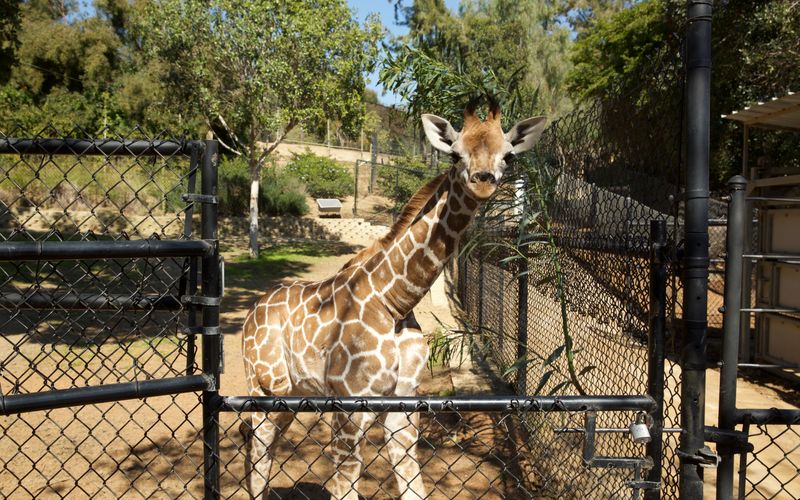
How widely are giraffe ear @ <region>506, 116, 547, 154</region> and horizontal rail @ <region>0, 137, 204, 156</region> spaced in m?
1.63

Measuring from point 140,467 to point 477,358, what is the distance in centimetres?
426

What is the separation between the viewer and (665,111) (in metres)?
2.62

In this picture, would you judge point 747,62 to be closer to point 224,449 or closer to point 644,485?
point 224,449

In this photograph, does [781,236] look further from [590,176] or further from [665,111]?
[665,111]

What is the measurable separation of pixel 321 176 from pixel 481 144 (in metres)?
25.0

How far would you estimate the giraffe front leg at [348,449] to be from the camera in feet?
10.0

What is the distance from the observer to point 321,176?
89.8 feet

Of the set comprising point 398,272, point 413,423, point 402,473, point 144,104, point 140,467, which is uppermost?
point 144,104

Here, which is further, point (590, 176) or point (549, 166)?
point (549, 166)

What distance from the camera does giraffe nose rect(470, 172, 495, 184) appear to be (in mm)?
2807

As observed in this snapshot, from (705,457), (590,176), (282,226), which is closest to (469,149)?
(590,176)

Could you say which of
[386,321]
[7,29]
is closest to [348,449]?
[386,321]

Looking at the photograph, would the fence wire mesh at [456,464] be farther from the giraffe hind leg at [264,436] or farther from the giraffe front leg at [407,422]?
the giraffe front leg at [407,422]

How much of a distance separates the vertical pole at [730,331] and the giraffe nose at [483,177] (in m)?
1.13
